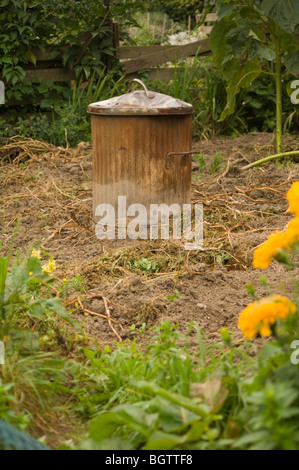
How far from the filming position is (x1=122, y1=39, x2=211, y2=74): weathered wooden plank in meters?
7.38

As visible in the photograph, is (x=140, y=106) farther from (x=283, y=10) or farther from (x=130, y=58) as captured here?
(x=130, y=58)

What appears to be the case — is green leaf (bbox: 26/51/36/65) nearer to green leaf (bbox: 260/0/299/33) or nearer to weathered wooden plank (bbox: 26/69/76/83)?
weathered wooden plank (bbox: 26/69/76/83)

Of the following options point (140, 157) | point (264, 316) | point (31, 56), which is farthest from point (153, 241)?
point (31, 56)

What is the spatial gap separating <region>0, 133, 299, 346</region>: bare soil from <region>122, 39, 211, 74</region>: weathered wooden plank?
1628 mm

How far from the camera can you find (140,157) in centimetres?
397

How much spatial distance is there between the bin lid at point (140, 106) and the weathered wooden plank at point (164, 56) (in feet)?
11.7

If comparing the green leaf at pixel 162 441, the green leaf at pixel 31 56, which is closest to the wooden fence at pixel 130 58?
the green leaf at pixel 31 56

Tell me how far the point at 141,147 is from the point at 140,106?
0.90 feet

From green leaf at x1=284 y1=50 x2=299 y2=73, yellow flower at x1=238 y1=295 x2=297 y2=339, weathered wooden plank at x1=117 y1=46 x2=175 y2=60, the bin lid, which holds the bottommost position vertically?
yellow flower at x1=238 y1=295 x2=297 y2=339

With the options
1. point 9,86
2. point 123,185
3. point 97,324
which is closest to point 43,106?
point 9,86

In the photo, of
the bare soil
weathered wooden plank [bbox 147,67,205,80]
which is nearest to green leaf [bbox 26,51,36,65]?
the bare soil

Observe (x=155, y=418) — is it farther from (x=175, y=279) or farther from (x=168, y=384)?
(x=175, y=279)
